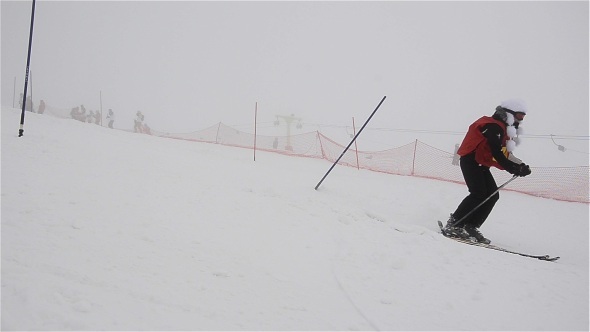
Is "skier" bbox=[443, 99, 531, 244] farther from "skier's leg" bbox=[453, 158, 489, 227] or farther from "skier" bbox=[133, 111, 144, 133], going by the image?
"skier" bbox=[133, 111, 144, 133]

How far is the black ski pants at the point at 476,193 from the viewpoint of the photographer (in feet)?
14.2

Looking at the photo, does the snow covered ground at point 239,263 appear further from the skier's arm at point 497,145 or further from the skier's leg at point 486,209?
the skier's arm at point 497,145

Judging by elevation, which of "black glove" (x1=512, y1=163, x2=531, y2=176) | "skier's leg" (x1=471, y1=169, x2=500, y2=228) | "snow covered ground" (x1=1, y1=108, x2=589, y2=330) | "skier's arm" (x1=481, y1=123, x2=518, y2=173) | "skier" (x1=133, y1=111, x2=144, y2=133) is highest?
"skier" (x1=133, y1=111, x2=144, y2=133)

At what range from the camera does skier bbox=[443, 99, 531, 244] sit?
4145 mm

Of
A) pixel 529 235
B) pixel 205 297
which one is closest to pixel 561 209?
pixel 529 235

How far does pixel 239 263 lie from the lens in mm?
2789

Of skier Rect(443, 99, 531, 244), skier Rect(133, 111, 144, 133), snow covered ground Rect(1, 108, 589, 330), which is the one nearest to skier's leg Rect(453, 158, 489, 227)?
skier Rect(443, 99, 531, 244)

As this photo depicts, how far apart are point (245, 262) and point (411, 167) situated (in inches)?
378

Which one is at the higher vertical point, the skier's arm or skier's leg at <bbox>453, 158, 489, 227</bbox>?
the skier's arm

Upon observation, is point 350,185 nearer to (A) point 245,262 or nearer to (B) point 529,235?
(B) point 529,235

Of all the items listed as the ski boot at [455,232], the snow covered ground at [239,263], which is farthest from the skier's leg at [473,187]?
the snow covered ground at [239,263]

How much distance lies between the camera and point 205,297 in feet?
7.34

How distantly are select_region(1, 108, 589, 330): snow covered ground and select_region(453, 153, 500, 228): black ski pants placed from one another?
0.61m

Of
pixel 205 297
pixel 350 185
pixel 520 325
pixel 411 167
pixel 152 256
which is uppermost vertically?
pixel 411 167
